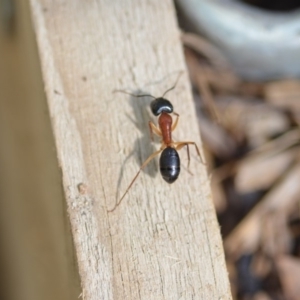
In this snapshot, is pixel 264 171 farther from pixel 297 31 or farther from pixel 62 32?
pixel 62 32

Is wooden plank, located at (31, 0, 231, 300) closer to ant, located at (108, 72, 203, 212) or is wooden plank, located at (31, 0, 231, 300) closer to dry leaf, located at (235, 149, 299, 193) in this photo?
ant, located at (108, 72, 203, 212)

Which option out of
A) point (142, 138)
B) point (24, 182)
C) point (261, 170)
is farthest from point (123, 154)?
point (261, 170)

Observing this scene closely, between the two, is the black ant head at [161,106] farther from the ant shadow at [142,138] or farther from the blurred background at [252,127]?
the blurred background at [252,127]

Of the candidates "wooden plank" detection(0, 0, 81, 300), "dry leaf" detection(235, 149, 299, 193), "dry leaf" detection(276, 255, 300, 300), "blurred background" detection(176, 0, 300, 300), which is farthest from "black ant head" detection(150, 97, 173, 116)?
"dry leaf" detection(276, 255, 300, 300)

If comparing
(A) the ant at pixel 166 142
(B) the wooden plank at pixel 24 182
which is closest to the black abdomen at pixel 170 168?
(A) the ant at pixel 166 142

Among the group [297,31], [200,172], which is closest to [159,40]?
[200,172]

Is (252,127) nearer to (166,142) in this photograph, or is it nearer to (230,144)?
(230,144)
